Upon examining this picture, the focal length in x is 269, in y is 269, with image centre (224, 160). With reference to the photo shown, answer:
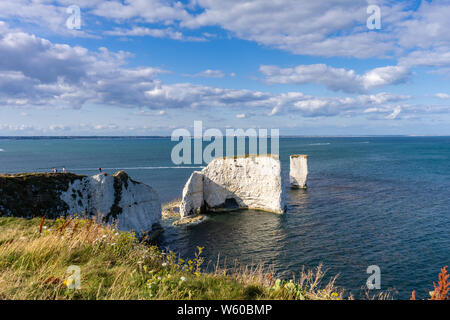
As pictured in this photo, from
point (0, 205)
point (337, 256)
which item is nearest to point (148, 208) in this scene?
point (0, 205)

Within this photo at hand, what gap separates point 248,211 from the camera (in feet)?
126

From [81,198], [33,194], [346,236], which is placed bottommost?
[346,236]

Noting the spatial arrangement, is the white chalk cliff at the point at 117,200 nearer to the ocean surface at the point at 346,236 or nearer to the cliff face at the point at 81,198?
the cliff face at the point at 81,198

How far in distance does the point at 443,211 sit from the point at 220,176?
28.4 m

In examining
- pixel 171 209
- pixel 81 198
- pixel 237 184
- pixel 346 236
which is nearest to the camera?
pixel 81 198

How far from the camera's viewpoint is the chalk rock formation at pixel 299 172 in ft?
169

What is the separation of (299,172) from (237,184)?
59.1 feet

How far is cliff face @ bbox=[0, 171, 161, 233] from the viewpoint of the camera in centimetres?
1842

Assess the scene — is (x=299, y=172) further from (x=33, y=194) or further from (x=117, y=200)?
(x=33, y=194)

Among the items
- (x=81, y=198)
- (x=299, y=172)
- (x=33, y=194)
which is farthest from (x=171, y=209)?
(x=299, y=172)

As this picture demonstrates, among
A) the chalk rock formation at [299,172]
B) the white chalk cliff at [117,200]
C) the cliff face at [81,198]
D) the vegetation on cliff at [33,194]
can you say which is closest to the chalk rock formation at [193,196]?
the white chalk cliff at [117,200]

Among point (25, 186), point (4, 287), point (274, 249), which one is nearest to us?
point (4, 287)

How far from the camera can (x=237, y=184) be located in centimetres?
3912
